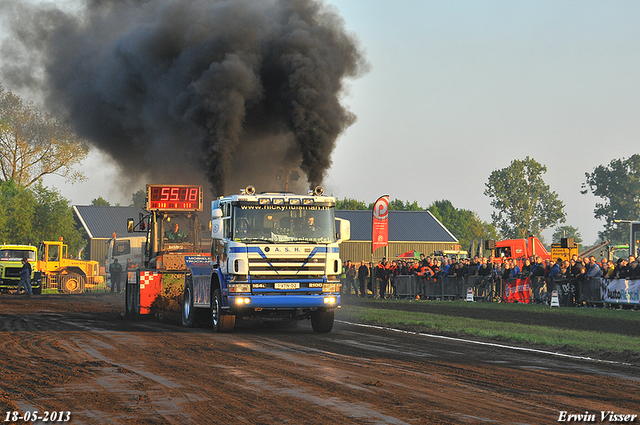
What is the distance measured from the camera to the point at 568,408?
7914 millimetres

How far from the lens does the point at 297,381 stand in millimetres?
9609

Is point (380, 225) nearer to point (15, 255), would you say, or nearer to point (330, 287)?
point (330, 287)

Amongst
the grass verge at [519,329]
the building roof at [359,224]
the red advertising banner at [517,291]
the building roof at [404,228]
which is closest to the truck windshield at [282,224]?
the grass verge at [519,329]

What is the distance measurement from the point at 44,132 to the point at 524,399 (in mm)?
43932

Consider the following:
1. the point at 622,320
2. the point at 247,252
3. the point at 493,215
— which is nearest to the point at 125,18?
the point at 247,252

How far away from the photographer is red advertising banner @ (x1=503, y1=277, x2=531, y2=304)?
28.2 metres

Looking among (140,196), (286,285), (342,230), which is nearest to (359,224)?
(140,196)

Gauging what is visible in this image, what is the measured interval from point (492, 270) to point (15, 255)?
25.9m

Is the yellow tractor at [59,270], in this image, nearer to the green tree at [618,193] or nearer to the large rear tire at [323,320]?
the large rear tire at [323,320]

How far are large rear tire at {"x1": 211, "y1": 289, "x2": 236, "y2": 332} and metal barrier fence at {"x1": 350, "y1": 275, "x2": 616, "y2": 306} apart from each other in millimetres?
13489

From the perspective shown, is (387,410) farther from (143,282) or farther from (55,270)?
(55,270)

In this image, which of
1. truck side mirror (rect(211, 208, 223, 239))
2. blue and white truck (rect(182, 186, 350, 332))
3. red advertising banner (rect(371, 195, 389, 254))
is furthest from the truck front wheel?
red advertising banner (rect(371, 195, 389, 254))

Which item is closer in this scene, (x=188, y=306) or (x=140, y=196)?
(x=188, y=306)

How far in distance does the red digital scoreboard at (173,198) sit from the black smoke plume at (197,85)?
3523 millimetres
